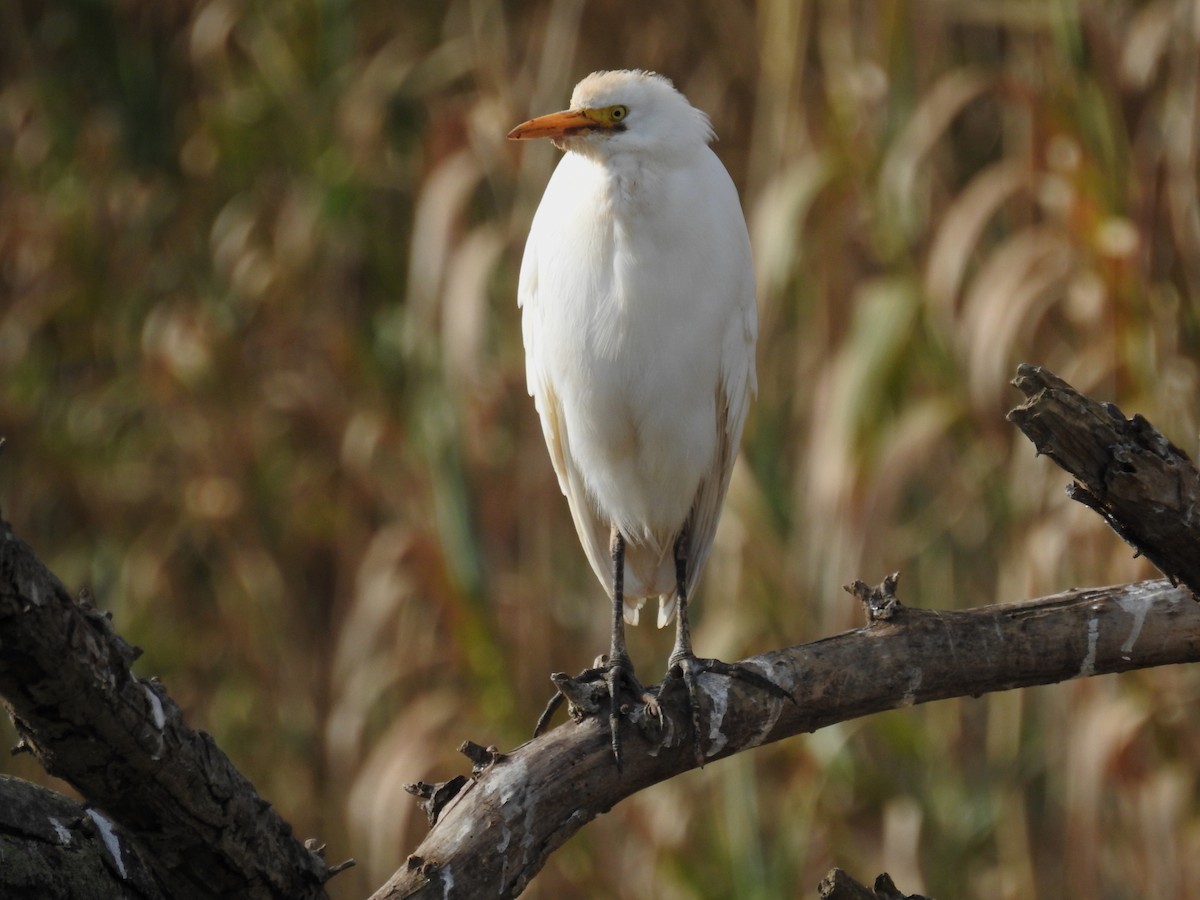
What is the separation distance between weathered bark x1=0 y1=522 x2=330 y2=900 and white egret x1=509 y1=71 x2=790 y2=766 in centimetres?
65

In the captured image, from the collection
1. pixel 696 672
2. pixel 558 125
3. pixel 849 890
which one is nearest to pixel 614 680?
pixel 696 672

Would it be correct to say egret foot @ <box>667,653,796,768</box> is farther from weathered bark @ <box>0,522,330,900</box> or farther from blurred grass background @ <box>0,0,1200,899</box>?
blurred grass background @ <box>0,0,1200,899</box>

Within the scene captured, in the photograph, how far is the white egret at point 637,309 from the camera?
2018 mm

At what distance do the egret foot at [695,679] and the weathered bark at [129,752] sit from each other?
19.5 inches

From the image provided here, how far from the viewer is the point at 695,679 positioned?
69.3 inches

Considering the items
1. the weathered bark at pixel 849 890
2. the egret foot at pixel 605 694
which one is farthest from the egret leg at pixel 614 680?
the weathered bark at pixel 849 890

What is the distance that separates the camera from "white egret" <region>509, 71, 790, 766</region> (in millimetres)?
2018

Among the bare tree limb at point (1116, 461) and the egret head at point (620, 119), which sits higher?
the egret head at point (620, 119)

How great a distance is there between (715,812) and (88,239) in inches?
89.4

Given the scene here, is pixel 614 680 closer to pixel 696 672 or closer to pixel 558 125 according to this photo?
pixel 696 672

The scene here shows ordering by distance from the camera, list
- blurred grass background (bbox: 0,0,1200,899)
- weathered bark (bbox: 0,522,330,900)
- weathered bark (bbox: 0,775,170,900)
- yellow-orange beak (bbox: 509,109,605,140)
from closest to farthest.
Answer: weathered bark (bbox: 0,522,330,900)
weathered bark (bbox: 0,775,170,900)
yellow-orange beak (bbox: 509,109,605,140)
blurred grass background (bbox: 0,0,1200,899)

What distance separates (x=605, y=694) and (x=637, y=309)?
60 centimetres

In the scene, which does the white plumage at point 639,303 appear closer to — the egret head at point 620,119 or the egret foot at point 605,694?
the egret head at point 620,119

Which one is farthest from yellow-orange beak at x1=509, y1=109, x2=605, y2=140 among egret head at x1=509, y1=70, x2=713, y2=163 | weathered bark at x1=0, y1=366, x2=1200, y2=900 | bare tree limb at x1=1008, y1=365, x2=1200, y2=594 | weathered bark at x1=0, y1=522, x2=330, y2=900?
weathered bark at x1=0, y1=522, x2=330, y2=900
